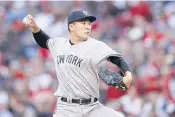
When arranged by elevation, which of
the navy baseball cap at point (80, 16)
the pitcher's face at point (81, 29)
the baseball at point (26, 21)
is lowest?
the pitcher's face at point (81, 29)

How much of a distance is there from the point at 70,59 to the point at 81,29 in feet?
1.08

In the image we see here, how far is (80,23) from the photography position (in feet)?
25.2

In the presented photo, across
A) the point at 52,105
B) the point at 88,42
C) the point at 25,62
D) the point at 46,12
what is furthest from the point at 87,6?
the point at 88,42

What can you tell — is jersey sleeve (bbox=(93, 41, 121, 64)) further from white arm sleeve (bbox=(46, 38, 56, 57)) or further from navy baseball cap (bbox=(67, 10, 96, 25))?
white arm sleeve (bbox=(46, 38, 56, 57))

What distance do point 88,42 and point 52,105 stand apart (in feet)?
14.3

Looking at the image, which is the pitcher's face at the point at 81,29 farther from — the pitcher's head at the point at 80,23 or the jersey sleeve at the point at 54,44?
the jersey sleeve at the point at 54,44

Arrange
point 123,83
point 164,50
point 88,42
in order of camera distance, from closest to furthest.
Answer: point 123,83 < point 88,42 < point 164,50

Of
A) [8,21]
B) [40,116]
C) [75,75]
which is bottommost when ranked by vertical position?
[40,116]

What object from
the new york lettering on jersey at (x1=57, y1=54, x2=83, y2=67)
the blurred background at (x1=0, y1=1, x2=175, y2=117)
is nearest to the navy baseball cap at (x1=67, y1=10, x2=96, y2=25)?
the new york lettering on jersey at (x1=57, y1=54, x2=83, y2=67)

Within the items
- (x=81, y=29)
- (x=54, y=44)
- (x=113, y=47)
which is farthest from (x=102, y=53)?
(x=113, y=47)

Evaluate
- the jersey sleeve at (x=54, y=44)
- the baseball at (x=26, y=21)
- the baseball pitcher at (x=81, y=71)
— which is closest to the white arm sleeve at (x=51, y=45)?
the jersey sleeve at (x=54, y=44)

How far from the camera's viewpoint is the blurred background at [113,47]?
38.6 feet

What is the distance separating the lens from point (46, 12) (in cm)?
1516

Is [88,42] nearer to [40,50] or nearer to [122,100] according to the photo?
[122,100]
